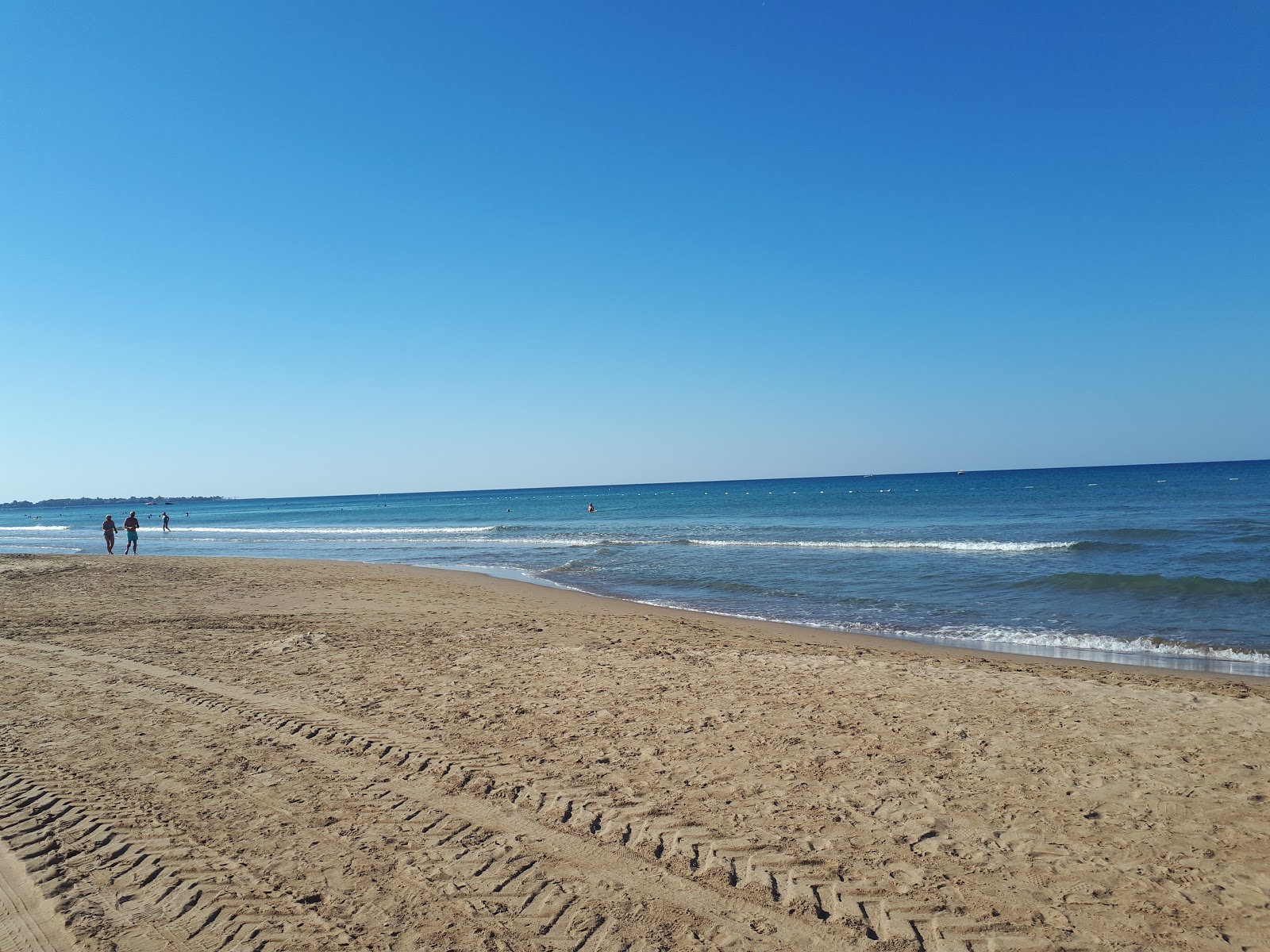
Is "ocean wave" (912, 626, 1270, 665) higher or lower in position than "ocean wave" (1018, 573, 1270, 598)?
lower

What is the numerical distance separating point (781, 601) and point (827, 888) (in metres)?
12.4

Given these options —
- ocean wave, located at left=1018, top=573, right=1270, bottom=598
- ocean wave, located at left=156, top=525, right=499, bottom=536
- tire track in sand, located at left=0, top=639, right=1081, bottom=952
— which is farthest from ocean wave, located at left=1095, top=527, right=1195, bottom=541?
ocean wave, located at left=156, top=525, right=499, bottom=536

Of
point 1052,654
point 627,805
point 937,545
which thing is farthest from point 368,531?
point 627,805

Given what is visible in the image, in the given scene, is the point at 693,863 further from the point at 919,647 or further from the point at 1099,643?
the point at 1099,643

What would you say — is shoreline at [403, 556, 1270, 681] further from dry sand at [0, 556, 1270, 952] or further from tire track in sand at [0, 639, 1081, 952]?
tire track in sand at [0, 639, 1081, 952]

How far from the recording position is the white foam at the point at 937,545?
81.6ft

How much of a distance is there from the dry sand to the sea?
3.49m

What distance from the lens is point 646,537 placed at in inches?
1454

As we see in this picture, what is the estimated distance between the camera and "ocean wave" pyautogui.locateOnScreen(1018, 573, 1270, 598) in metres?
14.9

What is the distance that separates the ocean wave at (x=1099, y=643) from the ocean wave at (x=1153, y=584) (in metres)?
5.04

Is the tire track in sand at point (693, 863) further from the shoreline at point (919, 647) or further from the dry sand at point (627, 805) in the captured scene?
the shoreline at point (919, 647)

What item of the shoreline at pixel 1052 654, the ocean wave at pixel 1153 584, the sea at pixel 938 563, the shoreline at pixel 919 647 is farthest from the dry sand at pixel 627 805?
the ocean wave at pixel 1153 584

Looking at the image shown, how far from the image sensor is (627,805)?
4.93 metres

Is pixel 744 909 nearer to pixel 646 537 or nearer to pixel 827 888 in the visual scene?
pixel 827 888
